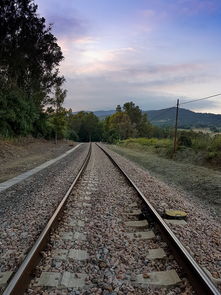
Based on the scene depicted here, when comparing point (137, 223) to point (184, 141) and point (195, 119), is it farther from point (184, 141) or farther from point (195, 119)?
point (195, 119)

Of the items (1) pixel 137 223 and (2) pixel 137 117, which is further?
(2) pixel 137 117

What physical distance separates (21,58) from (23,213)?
908 inches

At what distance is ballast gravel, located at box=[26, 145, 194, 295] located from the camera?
122 inches

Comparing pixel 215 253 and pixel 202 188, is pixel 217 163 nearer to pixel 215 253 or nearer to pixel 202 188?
pixel 202 188

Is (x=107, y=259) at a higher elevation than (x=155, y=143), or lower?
lower

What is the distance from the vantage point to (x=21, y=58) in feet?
83.7

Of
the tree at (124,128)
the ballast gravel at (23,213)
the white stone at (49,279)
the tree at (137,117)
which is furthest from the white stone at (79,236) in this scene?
the tree at (137,117)

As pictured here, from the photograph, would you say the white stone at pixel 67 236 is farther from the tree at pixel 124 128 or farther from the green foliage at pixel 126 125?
the tree at pixel 124 128

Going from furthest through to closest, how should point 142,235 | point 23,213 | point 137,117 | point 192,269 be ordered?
point 137,117 < point 23,213 < point 142,235 < point 192,269

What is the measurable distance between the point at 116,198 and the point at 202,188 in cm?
468

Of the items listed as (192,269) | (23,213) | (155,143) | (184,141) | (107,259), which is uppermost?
(184,141)

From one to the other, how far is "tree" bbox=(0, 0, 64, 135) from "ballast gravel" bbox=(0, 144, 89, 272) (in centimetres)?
1588

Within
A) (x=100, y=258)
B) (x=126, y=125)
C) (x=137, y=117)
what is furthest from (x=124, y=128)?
(x=100, y=258)

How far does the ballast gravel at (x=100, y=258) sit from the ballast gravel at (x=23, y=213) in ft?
1.39
